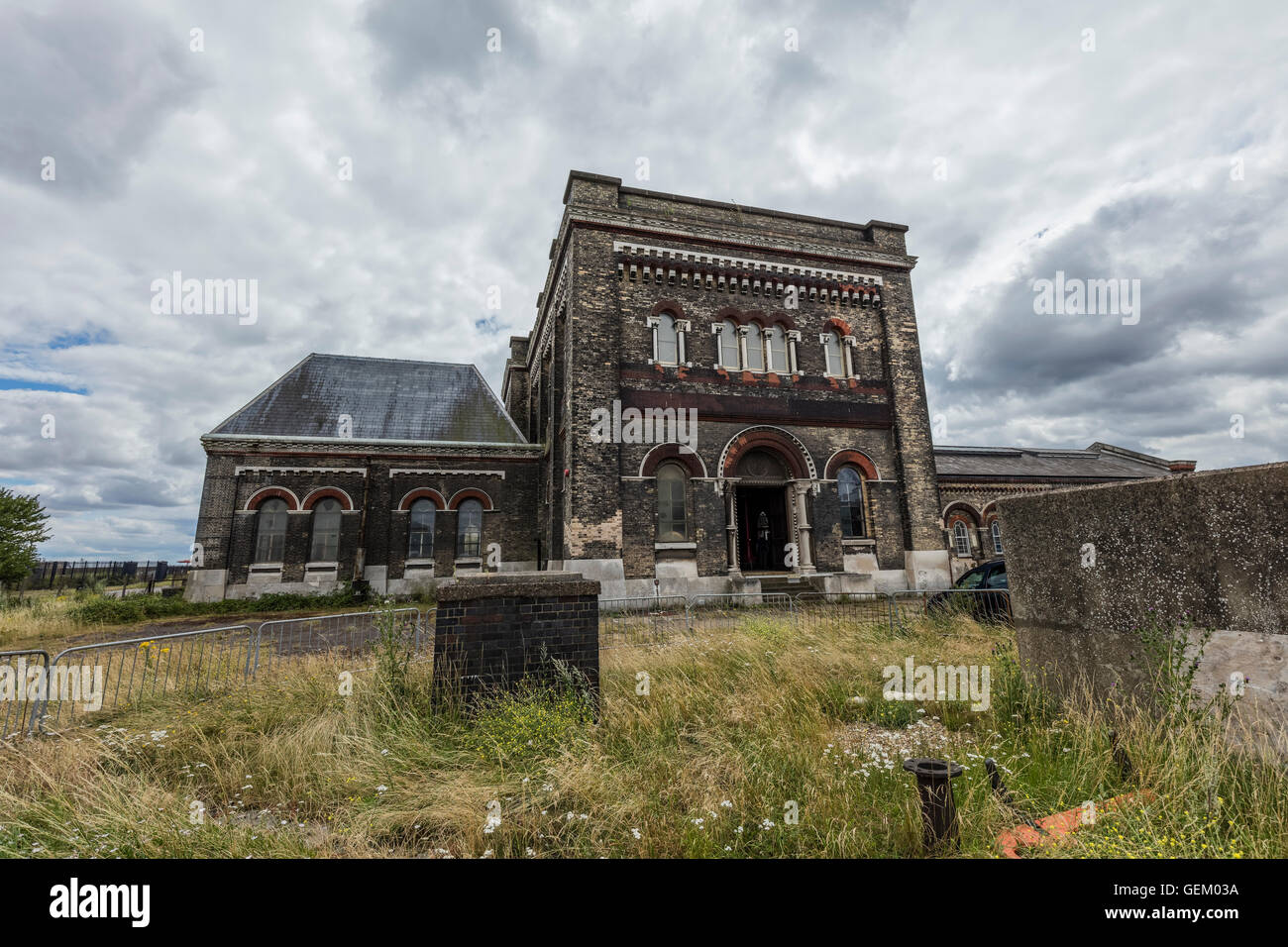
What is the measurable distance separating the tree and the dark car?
28004 mm

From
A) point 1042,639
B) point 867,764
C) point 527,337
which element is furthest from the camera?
point 527,337

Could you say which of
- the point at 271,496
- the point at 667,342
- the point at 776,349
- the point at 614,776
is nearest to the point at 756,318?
the point at 776,349

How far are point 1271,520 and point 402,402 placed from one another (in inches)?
858

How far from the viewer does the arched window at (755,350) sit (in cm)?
1606

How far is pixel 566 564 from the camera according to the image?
13.2 metres

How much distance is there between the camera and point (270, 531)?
17156mm

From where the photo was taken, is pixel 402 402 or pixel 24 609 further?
pixel 402 402

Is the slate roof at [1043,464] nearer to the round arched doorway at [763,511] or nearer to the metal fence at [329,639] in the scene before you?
the round arched doorway at [763,511]

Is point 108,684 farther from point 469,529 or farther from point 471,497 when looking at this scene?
point 471,497

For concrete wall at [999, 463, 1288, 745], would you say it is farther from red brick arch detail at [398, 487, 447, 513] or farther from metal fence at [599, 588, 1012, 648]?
red brick arch detail at [398, 487, 447, 513]
